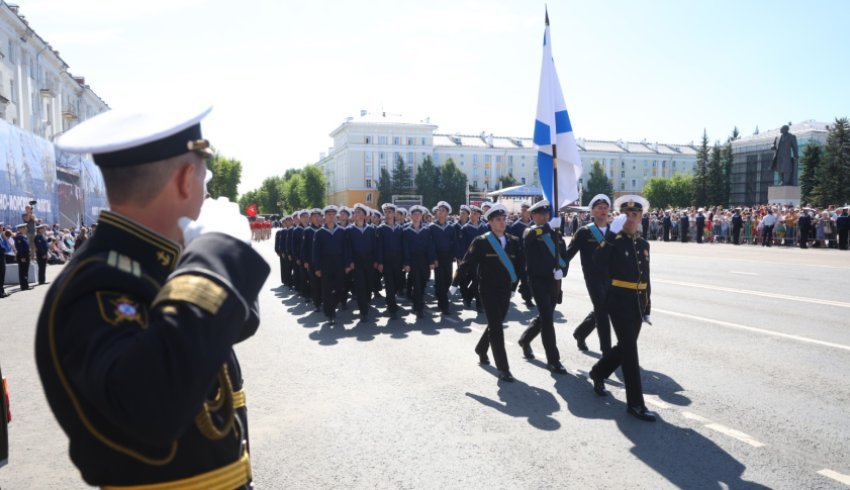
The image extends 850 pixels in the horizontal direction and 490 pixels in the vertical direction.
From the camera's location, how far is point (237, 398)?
1.74 m

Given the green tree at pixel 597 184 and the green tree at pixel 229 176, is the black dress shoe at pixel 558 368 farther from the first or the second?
the green tree at pixel 597 184

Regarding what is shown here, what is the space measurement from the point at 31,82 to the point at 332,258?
3868 cm

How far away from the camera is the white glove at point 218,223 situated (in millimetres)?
1399

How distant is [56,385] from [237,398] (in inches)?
20.1

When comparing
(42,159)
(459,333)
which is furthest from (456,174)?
(459,333)

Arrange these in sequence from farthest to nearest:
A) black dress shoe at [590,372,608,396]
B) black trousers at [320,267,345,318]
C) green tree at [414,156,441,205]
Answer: green tree at [414,156,441,205], black trousers at [320,267,345,318], black dress shoe at [590,372,608,396]

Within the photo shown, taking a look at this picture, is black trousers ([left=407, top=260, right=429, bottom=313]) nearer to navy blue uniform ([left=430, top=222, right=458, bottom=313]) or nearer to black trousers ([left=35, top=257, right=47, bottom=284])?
navy blue uniform ([left=430, top=222, right=458, bottom=313])

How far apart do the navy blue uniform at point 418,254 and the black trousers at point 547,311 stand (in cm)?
449

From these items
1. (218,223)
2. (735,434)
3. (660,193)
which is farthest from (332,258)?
(660,193)

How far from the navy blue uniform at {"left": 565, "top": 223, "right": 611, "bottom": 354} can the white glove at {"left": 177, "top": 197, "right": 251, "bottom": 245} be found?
6385 mm

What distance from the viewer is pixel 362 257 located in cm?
1154

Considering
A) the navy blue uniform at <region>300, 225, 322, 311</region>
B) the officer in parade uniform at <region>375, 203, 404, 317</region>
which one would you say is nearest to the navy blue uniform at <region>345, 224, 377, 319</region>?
the officer in parade uniform at <region>375, 203, 404, 317</region>

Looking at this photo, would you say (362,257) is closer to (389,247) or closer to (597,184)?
(389,247)

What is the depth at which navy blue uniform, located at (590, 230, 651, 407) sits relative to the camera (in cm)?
548
